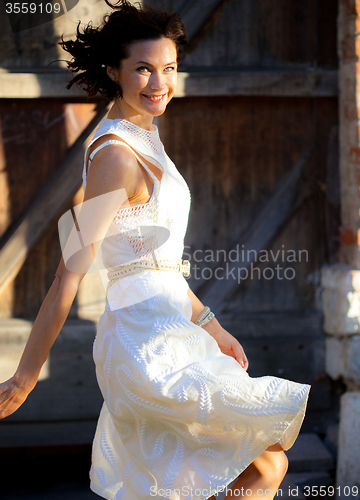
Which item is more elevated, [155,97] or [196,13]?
[196,13]

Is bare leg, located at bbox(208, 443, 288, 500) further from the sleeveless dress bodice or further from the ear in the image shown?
the ear

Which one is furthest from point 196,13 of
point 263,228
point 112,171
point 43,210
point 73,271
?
point 73,271

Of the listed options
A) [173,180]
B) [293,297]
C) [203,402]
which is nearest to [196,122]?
[293,297]

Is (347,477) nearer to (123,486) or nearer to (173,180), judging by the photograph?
(123,486)

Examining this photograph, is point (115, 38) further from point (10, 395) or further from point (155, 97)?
point (10, 395)

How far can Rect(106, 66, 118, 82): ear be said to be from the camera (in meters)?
1.73

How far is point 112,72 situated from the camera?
1734mm

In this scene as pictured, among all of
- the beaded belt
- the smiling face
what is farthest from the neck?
the beaded belt

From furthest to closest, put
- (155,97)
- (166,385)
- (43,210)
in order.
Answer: (43,210) → (155,97) → (166,385)

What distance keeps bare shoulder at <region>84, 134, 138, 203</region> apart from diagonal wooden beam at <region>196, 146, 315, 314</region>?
181 centimetres

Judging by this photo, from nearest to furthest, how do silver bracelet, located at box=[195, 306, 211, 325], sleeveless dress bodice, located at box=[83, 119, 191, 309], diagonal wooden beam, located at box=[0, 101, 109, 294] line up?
1. sleeveless dress bodice, located at box=[83, 119, 191, 309]
2. silver bracelet, located at box=[195, 306, 211, 325]
3. diagonal wooden beam, located at box=[0, 101, 109, 294]

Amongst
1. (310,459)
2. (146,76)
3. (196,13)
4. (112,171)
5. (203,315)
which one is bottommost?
(310,459)

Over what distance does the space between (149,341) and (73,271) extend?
0.30m

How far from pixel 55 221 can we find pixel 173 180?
1.60 m
